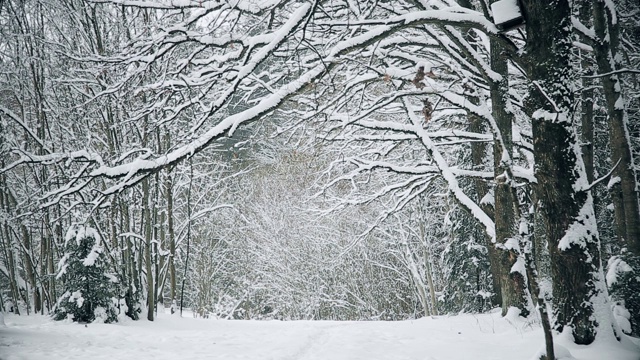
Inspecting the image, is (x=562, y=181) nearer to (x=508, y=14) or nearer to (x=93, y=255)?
(x=508, y=14)

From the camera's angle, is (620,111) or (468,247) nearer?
(620,111)

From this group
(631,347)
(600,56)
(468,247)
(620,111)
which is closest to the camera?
(631,347)

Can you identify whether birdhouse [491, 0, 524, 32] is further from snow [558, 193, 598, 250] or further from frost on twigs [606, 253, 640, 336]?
frost on twigs [606, 253, 640, 336]

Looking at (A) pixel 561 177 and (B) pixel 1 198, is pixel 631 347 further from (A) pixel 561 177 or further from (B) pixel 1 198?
(B) pixel 1 198

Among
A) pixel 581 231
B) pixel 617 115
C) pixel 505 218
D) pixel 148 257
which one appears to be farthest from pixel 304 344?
pixel 617 115

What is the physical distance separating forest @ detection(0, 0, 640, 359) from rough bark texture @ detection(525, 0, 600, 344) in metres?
0.02

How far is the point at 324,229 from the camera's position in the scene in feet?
60.8

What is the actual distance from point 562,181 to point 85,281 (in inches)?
337

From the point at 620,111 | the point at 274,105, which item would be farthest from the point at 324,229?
the point at 274,105

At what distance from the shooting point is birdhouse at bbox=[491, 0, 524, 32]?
4023 mm

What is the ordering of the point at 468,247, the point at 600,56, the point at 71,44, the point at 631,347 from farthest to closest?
1. the point at 468,247
2. the point at 71,44
3. the point at 600,56
4. the point at 631,347

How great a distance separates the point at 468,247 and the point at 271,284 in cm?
1073

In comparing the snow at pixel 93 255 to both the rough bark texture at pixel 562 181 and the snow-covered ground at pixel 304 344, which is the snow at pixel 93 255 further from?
the rough bark texture at pixel 562 181

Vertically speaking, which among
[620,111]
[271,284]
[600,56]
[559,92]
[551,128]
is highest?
[600,56]
